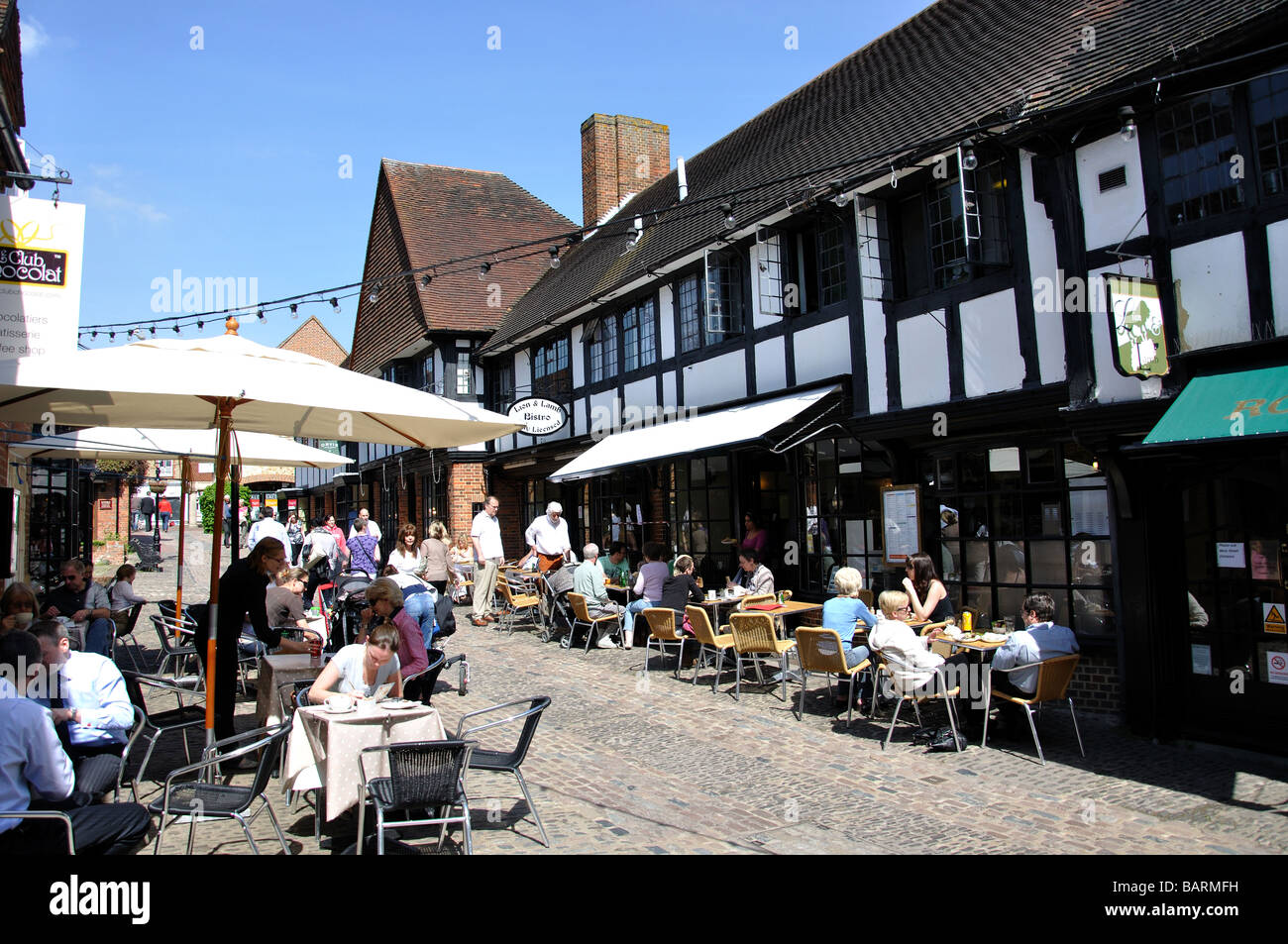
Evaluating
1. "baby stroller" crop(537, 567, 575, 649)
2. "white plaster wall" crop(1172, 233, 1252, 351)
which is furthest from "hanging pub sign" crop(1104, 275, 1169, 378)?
"baby stroller" crop(537, 567, 575, 649)

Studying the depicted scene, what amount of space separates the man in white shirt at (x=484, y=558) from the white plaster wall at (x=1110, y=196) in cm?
949

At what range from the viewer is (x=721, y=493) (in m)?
13.2

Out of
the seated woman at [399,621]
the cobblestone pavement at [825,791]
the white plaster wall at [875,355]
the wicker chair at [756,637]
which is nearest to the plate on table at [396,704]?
the cobblestone pavement at [825,791]

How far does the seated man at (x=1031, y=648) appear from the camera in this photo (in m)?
6.57

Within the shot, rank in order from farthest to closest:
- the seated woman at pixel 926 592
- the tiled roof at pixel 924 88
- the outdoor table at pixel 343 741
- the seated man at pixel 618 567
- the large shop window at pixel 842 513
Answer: the seated man at pixel 618 567 → the large shop window at pixel 842 513 → the seated woman at pixel 926 592 → the tiled roof at pixel 924 88 → the outdoor table at pixel 343 741

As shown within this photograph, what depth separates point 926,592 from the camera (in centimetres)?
820

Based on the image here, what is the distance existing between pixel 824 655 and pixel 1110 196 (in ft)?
14.6

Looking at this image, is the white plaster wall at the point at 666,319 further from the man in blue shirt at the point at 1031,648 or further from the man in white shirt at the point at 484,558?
the man in blue shirt at the point at 1031,648

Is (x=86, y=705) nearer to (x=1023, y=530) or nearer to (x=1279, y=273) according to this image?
(x=1023, y=530)

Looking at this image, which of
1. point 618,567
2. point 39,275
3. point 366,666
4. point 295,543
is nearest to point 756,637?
point 366,666

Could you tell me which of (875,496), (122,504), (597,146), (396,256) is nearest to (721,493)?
(875,496)

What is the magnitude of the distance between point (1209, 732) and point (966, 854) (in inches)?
132

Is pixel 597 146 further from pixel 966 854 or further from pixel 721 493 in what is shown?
pixel 966 854

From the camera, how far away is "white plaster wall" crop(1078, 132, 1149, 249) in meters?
6.96
